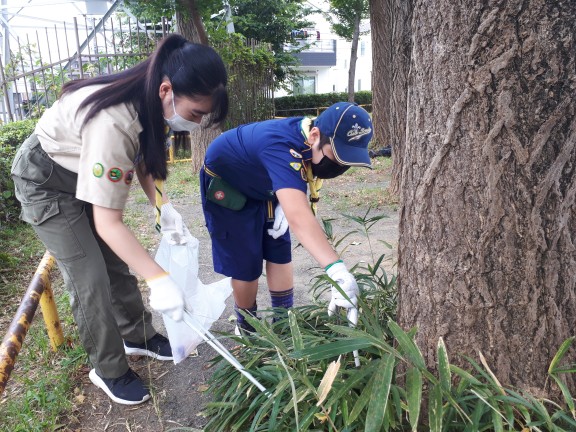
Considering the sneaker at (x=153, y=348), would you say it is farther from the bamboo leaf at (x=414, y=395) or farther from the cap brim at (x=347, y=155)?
the bamboo leaf at (x=414, y=395)

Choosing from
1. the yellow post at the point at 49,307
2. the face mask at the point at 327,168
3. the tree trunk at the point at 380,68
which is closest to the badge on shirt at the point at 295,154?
the face mask at the point at 327,168

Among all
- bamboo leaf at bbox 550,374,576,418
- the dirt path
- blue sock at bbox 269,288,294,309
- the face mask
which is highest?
the face mask

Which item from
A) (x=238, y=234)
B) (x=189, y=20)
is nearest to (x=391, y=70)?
(x=189, y=20)

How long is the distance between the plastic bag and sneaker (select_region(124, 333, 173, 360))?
0.60m

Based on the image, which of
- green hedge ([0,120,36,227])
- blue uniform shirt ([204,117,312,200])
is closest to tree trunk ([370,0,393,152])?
green hedge ([0,120,36,227])

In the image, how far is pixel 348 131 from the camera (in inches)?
79.3

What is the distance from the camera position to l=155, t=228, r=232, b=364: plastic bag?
6.61ft

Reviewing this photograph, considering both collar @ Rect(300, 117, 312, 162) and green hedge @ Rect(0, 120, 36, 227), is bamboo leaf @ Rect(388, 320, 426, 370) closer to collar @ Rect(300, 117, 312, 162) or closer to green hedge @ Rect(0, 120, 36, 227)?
collar @ Rect(300, 117, 312, 162)

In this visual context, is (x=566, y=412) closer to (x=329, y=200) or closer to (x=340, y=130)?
(x=340, y=130)

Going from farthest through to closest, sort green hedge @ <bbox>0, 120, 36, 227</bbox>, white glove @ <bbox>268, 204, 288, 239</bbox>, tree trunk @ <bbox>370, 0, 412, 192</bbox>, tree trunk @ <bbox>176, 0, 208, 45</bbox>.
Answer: tree trunk @ <bbox>176, 0, 208, 45</bbox> → green hedge @ <bbox>0, 120, 36, 227</bbox> → tree trunk @ <bbox>370, 0, 412, 192</bbox> → white glove @ <bbox>268, 204, 288, 239</bbox>

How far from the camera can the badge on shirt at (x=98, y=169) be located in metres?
1.80

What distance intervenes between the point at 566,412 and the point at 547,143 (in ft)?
2.53

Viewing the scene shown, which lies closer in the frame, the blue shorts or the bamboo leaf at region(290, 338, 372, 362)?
the bamboo leaf at region(290, 338, 372, 362)

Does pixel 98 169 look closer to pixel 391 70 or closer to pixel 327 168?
pixel 327 168
